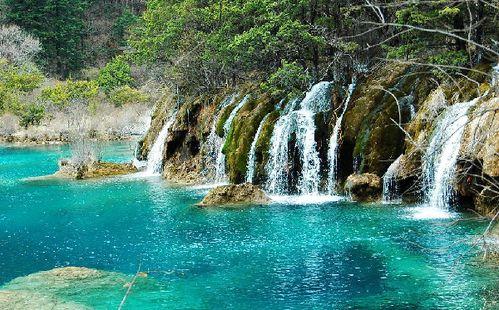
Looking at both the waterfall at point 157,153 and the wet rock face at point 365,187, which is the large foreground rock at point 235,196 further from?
the waterfall at point 157,153

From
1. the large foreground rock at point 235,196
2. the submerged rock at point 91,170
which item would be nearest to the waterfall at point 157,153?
the submerged rock at point 91,170

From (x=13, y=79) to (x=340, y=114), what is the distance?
4389 centimetres

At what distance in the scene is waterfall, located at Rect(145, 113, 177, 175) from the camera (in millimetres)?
33469

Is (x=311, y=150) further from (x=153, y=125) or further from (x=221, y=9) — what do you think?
(x=153, y=125)

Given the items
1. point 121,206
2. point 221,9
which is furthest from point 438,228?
point 221,9

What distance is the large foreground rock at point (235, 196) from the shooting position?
21953mm

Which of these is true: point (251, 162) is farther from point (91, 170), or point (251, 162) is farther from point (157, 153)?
point (91, 170)

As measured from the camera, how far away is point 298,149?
24.9 m

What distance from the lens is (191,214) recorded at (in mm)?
20516

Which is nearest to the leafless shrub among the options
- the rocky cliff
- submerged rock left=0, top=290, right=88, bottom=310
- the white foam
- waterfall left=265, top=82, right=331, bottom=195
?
the rocky cliff

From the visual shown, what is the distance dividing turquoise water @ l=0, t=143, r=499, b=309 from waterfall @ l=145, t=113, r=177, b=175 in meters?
8.44

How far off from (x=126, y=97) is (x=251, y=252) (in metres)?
52.2

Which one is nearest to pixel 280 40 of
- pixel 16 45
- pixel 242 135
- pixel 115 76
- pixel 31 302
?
pixel 242 135

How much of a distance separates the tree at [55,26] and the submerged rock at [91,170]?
1799 inches
